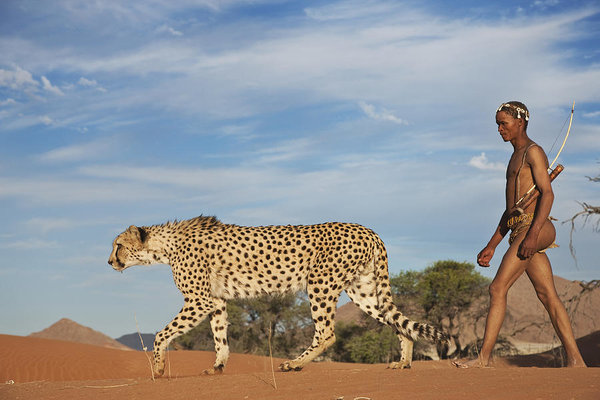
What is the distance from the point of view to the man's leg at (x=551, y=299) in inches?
255

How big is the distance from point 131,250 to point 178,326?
1590mm

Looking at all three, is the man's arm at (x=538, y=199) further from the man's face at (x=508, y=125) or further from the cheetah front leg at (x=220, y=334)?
the cheetah front leg at (x=220, y=334)

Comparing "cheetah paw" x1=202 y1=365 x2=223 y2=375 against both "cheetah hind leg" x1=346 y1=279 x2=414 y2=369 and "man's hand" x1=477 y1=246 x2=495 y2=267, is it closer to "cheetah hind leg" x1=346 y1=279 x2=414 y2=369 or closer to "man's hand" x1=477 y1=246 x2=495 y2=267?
"cheetah hind leg" x1=346 y1=279 x2=414 y2=369

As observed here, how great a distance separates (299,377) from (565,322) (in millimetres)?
2624

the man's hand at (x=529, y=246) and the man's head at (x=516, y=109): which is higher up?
the man's head at (x=516, y=109)

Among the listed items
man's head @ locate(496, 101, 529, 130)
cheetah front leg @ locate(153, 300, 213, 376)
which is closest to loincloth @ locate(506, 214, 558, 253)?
man's head @ locate(496, 101, 529, 130)

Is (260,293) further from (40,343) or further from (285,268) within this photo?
(40,343)

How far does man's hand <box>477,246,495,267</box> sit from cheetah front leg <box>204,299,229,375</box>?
347 centimetres

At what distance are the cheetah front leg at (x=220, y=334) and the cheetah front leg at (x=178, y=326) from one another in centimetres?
33

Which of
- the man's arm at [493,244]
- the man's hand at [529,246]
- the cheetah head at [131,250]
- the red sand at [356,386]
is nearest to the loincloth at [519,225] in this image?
the man's arm at [493,244]

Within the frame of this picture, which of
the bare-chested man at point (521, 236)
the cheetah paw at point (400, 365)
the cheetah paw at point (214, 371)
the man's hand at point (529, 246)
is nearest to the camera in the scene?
the man's hand at point (529, 246)

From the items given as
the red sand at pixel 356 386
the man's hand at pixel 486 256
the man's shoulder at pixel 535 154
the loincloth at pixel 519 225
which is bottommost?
the red sand at pixel 356 386

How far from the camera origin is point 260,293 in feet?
27.6

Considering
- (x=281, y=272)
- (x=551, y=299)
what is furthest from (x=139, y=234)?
(x=551, y=299)
